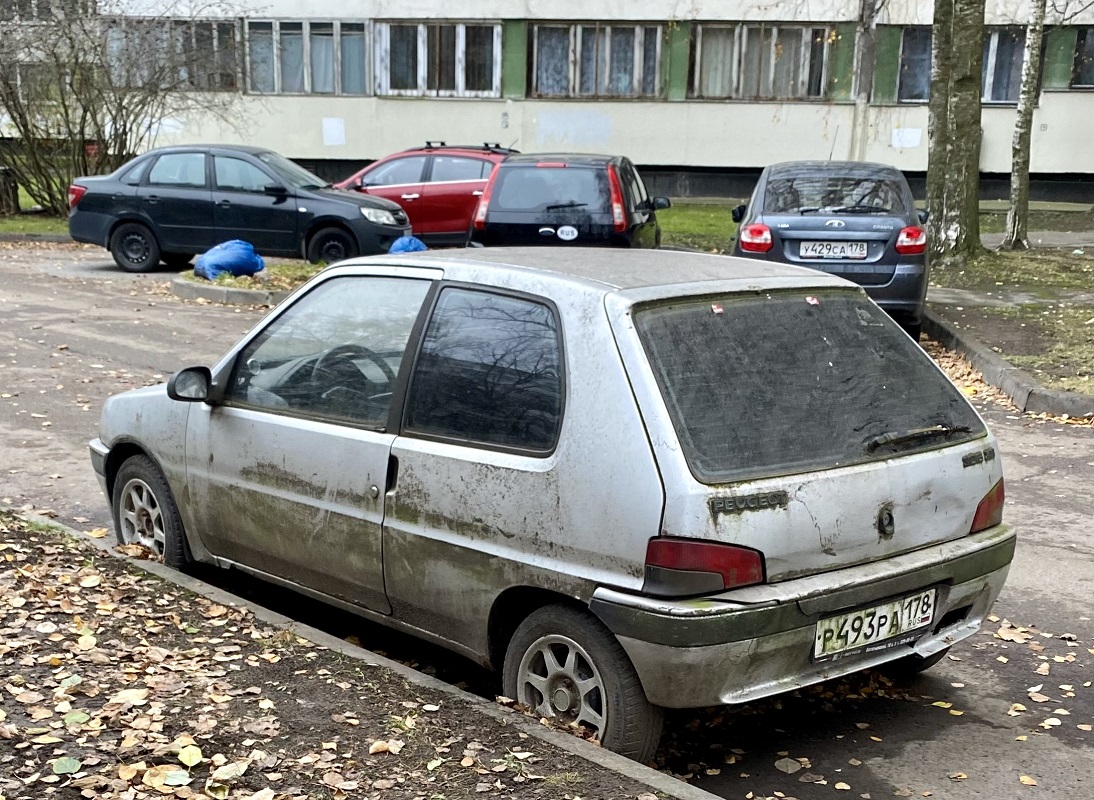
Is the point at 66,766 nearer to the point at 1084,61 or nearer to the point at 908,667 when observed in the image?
the point at 908,667

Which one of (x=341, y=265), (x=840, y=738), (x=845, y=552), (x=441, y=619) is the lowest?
(x=840, y=738)

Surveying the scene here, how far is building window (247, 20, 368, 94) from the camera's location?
29406 mm

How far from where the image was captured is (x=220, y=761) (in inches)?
143

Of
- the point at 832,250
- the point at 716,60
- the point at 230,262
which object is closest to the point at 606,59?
the point at 716,60

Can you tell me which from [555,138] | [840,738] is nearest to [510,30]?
[555,138]

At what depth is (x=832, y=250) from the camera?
37.4 feet

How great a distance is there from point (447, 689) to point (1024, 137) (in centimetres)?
1719

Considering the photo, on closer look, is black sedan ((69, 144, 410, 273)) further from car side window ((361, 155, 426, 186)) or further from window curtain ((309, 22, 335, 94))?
window curtain ((309, 22, 335, 94))

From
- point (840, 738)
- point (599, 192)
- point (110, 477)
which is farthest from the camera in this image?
point (599, 192)

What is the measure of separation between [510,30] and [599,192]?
16.7 m

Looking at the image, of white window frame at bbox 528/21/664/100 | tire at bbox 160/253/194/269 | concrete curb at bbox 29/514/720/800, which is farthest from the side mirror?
white window frame at bbox 528/21/664/100

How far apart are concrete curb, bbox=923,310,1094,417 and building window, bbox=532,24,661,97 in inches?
705

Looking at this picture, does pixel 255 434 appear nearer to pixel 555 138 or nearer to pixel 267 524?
pixel 267 524

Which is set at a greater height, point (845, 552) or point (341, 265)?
point (341, 265)
